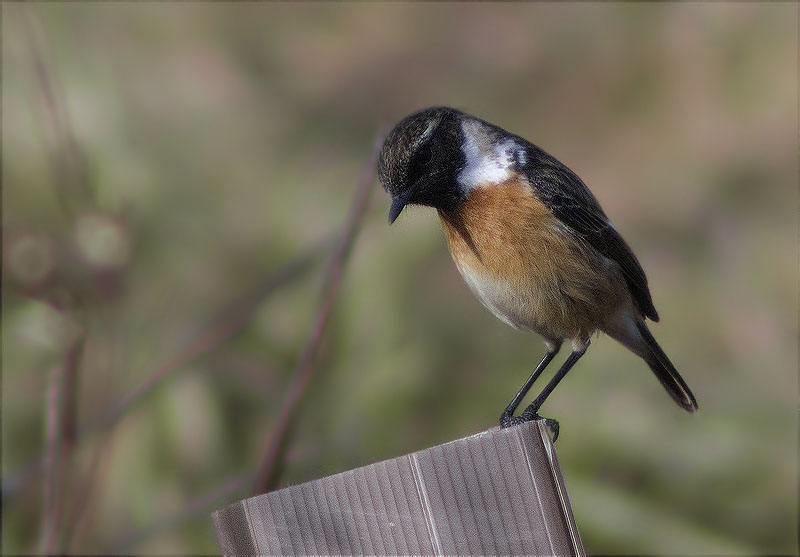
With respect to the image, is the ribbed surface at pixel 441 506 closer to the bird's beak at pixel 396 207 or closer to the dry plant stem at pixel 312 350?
the dry plant stem at pixel 312 350

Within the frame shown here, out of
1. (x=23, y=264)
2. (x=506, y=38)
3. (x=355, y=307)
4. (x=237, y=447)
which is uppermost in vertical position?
(x=506, y=38)

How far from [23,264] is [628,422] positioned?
2611 mm

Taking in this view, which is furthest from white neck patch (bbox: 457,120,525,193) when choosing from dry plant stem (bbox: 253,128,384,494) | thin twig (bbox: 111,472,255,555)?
thin twig (bbox: 111,472,255,555)

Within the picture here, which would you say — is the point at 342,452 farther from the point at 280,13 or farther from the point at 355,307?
the point at 280,13

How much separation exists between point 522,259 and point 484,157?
349 mm

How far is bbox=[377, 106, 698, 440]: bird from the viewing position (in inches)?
109

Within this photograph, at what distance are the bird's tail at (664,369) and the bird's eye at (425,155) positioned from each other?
92 cm

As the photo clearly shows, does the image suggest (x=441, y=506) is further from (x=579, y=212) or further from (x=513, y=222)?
(x=579, y=212)

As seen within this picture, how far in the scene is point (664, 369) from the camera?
10.7 ft

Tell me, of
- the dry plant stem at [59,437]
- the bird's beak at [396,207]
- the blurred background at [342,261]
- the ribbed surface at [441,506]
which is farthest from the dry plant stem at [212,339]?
the ribbed surface at [441,506]

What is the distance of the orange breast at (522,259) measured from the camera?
9.13ft

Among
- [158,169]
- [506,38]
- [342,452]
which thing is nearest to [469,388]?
[342,452]

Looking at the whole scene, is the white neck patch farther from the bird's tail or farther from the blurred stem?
the blurred stem

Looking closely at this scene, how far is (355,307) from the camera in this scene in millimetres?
4586
